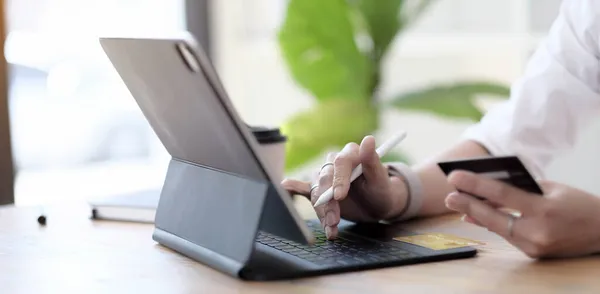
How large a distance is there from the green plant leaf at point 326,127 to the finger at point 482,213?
55.4 inches

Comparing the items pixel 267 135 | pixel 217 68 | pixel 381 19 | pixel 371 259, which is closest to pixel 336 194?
pixel 371 259

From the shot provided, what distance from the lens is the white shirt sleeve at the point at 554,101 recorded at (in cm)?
147

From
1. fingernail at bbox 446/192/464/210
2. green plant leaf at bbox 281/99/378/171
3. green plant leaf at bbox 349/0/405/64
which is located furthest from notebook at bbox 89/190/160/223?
green plant leaf at bbox 349/0/405/64

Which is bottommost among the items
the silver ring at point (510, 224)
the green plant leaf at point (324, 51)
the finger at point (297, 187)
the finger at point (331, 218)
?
the finger at point (331, 218)

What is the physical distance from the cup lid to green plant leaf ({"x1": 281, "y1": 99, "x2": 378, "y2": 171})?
40.9 inches

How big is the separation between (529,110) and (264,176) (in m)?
0.71

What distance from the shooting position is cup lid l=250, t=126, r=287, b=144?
4.35 feet

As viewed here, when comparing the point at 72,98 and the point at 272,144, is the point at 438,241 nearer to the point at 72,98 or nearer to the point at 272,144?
the point at 272,144

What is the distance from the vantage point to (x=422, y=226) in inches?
47.1

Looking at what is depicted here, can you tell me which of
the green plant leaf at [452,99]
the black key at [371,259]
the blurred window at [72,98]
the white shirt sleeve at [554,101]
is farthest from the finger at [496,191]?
the blurred window at [72,98]

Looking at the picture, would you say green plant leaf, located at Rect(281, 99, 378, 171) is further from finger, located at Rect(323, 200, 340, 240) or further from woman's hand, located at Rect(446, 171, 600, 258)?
woman's hand, located at Rect(446, 171, 600, 258)

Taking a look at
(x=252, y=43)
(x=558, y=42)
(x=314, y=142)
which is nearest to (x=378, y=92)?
(x=314, y=142)

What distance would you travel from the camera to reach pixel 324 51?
94.7 inches

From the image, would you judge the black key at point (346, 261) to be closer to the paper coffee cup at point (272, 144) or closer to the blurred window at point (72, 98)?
the paper coffee cup at point (272, 144)
